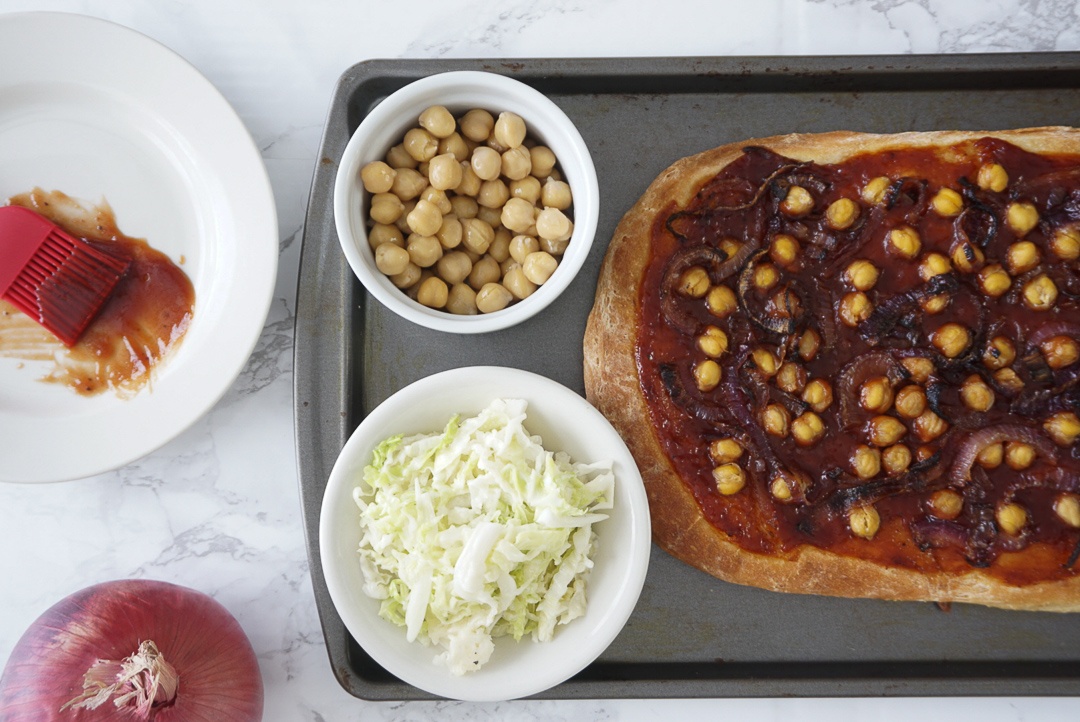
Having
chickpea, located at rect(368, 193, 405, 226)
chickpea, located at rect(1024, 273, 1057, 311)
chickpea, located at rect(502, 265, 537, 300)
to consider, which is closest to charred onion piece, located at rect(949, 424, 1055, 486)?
chickpea, located at rect(1024, 273, 1057, 311)

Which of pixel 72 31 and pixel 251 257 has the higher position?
pixel 72 31

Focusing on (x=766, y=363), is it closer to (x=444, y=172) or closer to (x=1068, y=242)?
(x=1068, y=242)

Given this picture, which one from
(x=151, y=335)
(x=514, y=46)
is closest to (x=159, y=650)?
(x=151, y=335)

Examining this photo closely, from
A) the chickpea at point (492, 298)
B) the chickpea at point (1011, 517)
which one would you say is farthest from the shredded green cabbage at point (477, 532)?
the chickpea at point (1011, 517)

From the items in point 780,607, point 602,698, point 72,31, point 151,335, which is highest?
point 72,31

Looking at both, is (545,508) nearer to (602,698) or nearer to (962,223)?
(602,698)

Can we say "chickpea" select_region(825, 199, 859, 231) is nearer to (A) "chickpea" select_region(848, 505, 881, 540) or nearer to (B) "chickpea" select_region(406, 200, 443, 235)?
(A) "chickpea" select_region(848, 505, 881, 540)

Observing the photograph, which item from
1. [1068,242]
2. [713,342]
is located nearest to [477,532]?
[713,342]
